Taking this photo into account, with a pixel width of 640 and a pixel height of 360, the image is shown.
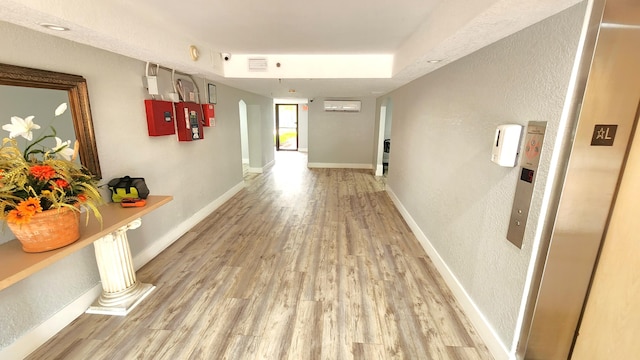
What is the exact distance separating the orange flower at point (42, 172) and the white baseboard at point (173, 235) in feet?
5.16

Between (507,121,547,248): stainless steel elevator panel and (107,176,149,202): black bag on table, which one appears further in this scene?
(107,176,149,202): black bag on table

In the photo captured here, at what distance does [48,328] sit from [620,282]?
3.43 meters

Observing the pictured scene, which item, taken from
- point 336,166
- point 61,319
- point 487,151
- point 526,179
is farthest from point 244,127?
point 526,179

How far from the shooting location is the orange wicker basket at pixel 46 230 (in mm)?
1363

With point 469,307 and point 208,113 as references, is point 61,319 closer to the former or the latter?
point 208,113

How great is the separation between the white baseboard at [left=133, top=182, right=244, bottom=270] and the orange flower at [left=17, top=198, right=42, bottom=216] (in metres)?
1.50

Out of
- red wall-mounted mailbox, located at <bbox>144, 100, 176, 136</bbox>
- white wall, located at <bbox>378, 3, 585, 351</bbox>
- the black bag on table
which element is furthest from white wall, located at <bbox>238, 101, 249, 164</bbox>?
white wall, located at <bbox>378, 3, 585, 351</bbox>

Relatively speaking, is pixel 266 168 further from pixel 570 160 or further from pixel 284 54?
pixel 570 160

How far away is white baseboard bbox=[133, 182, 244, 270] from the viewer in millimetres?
2705

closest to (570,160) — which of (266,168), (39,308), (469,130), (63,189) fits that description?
(469,130)

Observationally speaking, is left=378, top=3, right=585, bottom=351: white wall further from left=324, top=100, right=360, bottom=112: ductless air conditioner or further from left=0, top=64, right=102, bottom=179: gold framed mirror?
left=324, top=100, right=360, bottom=112: ductless air conditioner

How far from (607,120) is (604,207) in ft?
1.39

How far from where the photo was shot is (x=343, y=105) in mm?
7238

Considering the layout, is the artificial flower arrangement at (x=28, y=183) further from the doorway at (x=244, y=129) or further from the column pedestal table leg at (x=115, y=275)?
the doorway at (x=244, y=129)
